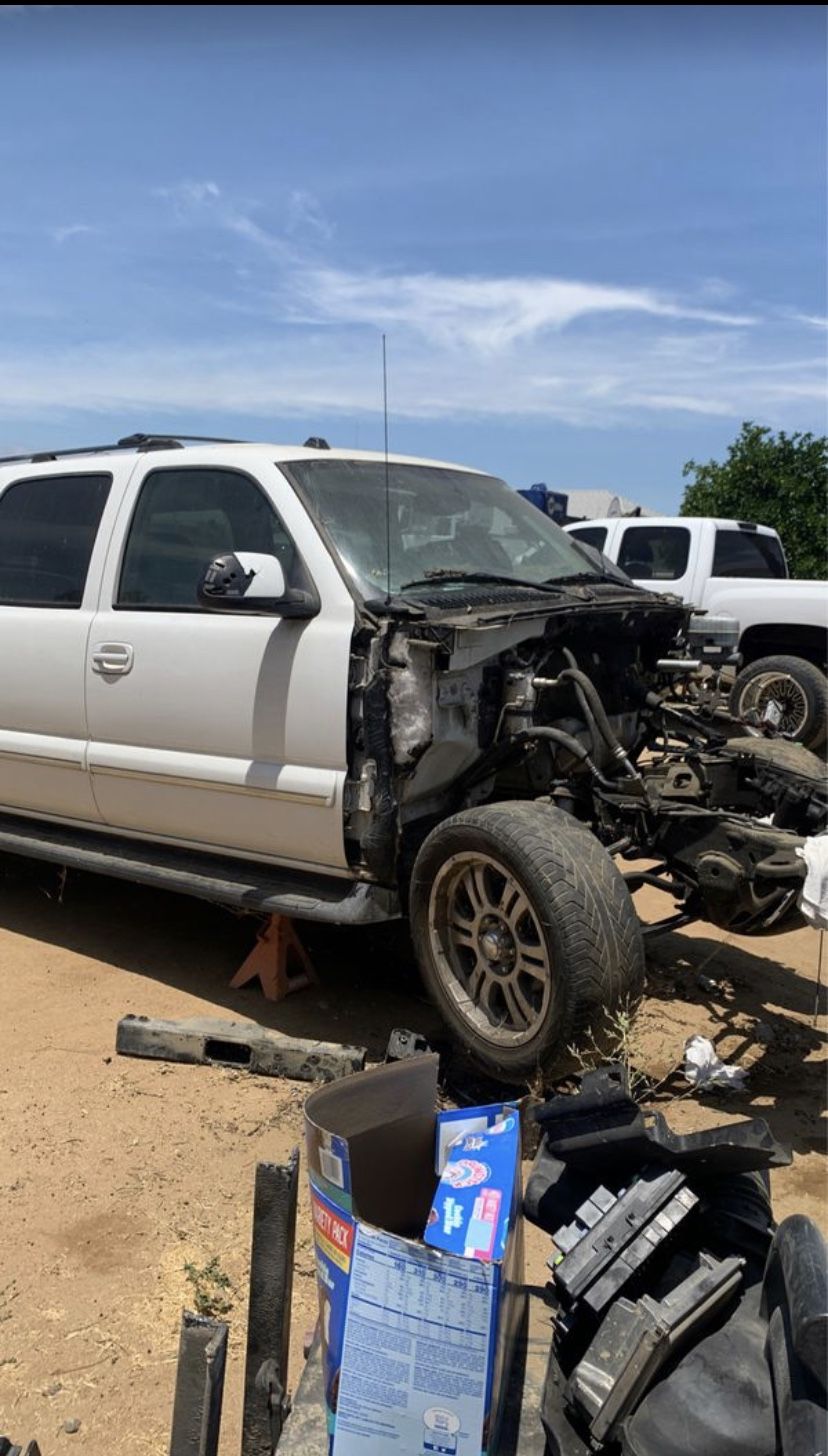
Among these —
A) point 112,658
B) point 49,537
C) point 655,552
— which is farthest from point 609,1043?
point 655,552

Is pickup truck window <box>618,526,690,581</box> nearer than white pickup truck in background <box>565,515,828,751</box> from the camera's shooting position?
No

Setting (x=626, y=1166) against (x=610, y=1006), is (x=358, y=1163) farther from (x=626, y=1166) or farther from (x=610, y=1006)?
(x=610, y=1006)

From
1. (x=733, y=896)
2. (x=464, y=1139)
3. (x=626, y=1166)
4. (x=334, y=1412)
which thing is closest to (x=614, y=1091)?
(x=626, y=1166)

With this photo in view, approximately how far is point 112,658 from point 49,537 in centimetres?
85

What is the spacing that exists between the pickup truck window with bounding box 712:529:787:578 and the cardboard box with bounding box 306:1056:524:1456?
928 centimetres

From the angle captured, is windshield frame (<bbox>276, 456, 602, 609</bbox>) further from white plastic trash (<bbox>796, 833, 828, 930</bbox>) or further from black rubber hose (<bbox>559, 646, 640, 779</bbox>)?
white plastic trash (<bbox>796, 833, 828, 930</bbox>)

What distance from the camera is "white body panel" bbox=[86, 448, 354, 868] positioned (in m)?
3.71

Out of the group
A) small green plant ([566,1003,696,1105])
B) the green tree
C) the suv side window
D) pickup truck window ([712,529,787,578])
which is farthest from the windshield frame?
the green tree

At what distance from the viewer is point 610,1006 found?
322cm

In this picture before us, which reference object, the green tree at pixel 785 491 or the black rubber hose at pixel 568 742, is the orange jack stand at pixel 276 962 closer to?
the black rubber hose at pixel 568 742

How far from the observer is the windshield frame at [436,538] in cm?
378

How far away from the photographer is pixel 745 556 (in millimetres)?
10914

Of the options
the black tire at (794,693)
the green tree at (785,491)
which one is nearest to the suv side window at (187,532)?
the black tire at (794,693)

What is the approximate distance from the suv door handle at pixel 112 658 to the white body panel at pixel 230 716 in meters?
0.02
